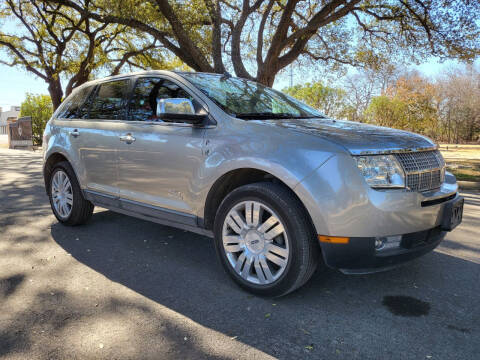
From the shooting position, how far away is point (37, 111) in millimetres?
29656

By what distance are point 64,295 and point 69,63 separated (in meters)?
23.6

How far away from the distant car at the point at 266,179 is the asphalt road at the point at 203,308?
1.07 ft

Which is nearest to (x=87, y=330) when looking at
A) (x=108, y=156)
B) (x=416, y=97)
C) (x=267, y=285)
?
(x=267, y=285)

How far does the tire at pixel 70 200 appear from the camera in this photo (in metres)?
4.81

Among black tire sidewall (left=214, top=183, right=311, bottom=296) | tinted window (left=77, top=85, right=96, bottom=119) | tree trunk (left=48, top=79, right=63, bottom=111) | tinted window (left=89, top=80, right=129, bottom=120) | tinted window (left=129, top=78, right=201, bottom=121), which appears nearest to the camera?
black tire sidewall (left=214, top=183, right=311, bottom=296)

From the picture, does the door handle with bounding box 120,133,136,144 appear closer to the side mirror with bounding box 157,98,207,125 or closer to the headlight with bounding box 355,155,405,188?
the side mirror with bounding box 157,98,207,125

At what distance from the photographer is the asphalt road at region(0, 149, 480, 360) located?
240 centimetres

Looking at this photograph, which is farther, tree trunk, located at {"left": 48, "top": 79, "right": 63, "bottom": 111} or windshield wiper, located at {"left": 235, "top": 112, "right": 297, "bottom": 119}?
tree trunk, located at {"left": 48, "top": 79, "right": 63, "bottom": 111}

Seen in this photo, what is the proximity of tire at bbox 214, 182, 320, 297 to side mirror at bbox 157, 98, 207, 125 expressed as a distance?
28.2 inches

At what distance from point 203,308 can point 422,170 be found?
1860 millimetres

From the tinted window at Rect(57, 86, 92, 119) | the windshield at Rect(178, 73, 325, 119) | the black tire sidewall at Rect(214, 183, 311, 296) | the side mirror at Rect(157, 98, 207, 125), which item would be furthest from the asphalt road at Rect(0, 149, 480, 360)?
the tinted window at Rect(57, 86, 92, 119)

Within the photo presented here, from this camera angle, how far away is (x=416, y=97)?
44.9 meters

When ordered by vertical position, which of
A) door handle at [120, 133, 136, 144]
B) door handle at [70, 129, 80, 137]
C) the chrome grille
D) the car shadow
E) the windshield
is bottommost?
the car shadow

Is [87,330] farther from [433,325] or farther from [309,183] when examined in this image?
[433,325]
